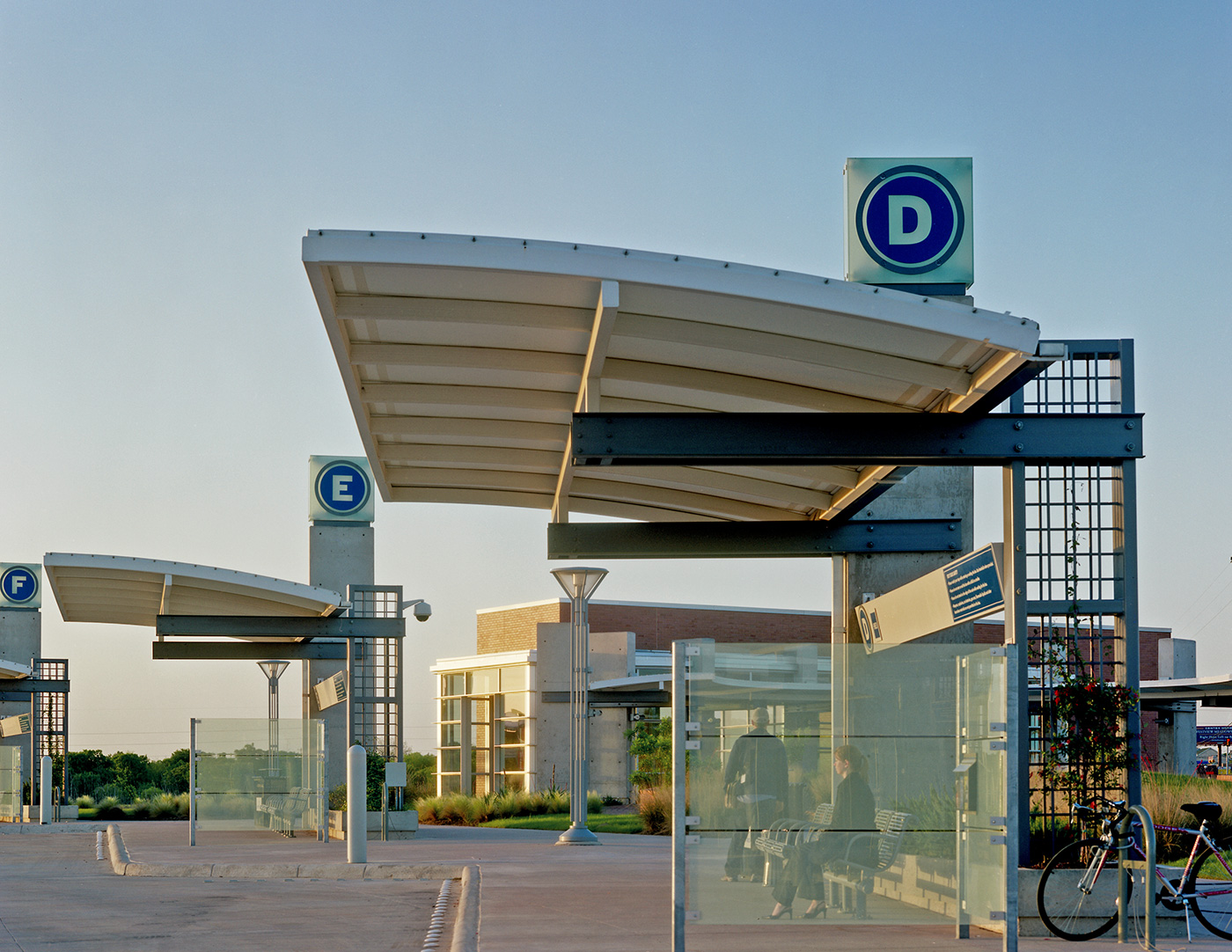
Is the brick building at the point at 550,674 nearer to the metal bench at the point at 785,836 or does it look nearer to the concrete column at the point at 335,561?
the concrete column at the point at 335,561

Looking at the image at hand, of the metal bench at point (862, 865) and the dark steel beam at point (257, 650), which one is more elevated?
the dark steel beam at point (257, 650)

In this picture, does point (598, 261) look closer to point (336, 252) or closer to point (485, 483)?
point (336, 252)

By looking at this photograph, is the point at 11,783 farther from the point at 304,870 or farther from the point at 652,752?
the point at 304,870

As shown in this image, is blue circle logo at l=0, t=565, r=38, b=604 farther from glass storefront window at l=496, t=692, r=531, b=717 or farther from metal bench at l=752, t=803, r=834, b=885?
metal bench at l=752, t=803, r=834, b=885

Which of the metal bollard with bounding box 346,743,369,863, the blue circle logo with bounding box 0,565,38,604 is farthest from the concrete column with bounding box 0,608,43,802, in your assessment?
the metal bollard with bounding box 346,743,369,863

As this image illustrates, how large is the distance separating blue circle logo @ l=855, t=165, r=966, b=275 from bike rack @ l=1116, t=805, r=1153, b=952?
6607 mm

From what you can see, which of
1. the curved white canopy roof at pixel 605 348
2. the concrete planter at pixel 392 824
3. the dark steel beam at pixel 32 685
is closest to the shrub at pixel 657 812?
the concrete planter at pixel 392 824

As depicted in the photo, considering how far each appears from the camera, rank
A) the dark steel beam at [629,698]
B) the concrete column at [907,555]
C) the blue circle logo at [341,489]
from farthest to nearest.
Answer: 1. the dark steel beam at [629,698]
2. the blue circle logo at [341,489]
3. the concrete column at [907,555]

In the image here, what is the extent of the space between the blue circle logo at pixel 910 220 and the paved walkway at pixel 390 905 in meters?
6.39

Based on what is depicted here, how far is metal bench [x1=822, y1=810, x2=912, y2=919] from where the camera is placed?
28.7 feet

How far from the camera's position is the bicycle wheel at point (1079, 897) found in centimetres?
954

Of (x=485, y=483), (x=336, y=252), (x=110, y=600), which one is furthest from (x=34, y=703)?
(x=336, y=252)

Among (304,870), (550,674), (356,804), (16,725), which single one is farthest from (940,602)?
(550,674)

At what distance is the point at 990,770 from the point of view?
881 centimetres
